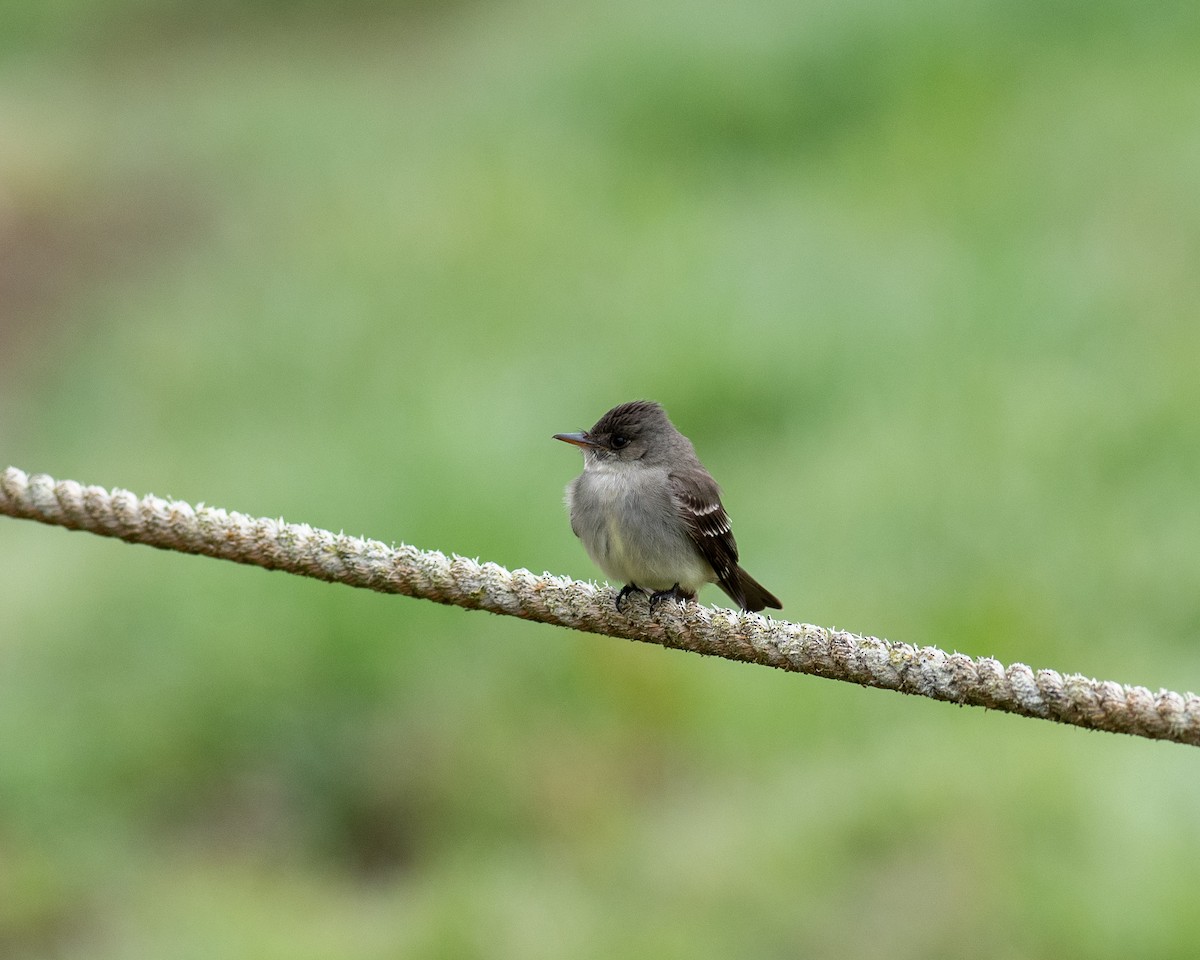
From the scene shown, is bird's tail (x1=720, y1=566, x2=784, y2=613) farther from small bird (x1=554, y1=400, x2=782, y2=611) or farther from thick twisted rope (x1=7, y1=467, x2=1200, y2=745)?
thick twisted rope (x1=7, y1=467, x2=1200, y2=745)

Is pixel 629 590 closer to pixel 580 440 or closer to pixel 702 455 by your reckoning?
pixel 580 440

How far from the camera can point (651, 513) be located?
4.23 metres

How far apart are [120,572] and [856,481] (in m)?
3.13

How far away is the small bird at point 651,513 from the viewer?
13.7ft

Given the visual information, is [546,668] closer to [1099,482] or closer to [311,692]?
[311,692]

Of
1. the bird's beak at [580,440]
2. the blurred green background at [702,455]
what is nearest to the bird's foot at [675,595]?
the bird's beak at [580,440]

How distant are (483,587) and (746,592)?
2.00 meters

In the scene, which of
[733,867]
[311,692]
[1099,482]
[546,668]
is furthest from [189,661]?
[1099,482]

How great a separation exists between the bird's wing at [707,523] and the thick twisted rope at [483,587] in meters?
1.53

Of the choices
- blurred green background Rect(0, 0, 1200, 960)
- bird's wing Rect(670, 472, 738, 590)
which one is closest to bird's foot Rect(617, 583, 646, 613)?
bird's wing Rect(670, 472, 738, 590)

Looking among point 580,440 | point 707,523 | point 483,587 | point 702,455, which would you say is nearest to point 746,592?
point 707,523

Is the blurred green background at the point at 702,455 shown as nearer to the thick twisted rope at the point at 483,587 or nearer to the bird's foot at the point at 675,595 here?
the bird's foot at the point at 675,595

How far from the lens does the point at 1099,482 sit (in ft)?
22.1

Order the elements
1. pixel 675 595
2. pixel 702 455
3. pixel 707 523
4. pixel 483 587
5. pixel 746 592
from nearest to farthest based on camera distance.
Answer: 1. pixel 483 587
2. pixel 675 595
3. pixel 707 523
4. pixel 746 592
5. pixel 702 455
